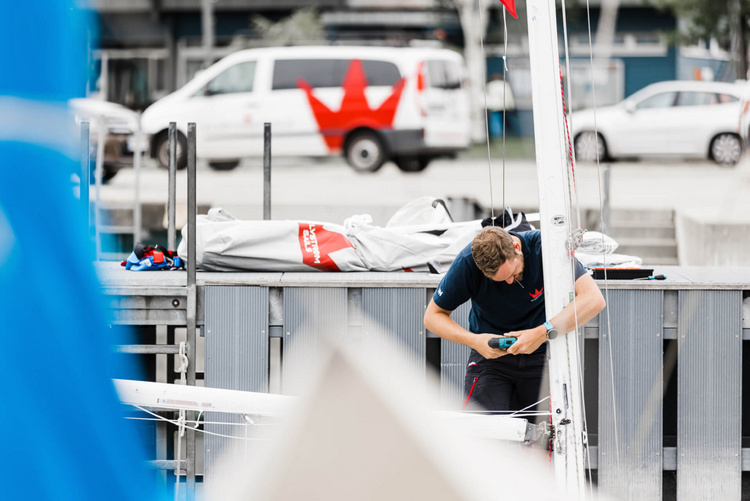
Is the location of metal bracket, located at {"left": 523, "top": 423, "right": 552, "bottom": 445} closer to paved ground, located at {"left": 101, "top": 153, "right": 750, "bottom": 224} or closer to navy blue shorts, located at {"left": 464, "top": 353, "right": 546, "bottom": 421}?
navy blue shorts, located at {"left": 464, "top": 353, "right": 546, "bottom": 421}

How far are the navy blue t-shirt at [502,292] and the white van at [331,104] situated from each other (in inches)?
484

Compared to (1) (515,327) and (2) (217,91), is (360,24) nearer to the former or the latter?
(2) (217,91)

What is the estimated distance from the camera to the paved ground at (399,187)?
44.8 feet

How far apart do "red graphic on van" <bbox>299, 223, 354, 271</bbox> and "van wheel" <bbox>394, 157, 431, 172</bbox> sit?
11931mm

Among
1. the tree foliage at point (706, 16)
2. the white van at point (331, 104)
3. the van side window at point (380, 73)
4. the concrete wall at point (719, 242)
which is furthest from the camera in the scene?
the tree foliage at point (706, 16)

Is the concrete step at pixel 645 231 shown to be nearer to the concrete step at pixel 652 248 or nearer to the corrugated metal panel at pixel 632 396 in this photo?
the concrete step at pixel 652 248

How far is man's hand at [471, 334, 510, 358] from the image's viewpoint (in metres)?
4.15

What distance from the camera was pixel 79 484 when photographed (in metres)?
1.13

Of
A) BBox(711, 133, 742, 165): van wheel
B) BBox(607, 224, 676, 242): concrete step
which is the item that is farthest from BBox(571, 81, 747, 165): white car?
BBox(607, 224, 676, 242): concrete step

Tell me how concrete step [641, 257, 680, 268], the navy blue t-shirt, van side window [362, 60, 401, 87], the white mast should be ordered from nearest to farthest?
the white mast < the navy blue t-shirt < concrete step [641, 257, 680, 268] < van side window [362, 60, 401, 87]

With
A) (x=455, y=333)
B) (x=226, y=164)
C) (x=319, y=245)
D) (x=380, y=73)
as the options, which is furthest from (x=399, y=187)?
(x=455, y=333)

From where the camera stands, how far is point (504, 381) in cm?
450

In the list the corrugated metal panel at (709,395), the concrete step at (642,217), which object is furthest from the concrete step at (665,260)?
the corrugated metal panel at (709,395)

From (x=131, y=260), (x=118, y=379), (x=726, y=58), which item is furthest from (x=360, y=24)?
(x=118, y=379)
